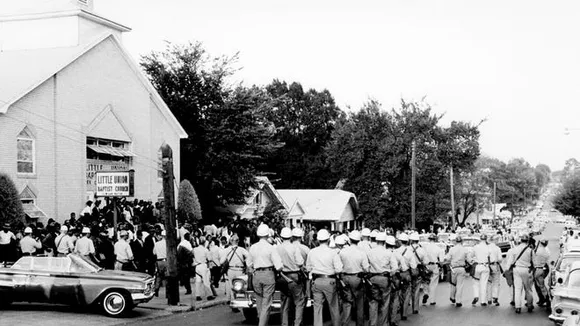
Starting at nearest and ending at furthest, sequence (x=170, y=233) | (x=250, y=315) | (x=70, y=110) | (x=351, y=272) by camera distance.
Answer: (x=351, y=272) → (x=250, y=315) → (x=170, y=233) → (x=70, y=110)

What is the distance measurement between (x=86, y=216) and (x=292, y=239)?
39.4ft

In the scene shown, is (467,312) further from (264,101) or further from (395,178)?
(395,178)

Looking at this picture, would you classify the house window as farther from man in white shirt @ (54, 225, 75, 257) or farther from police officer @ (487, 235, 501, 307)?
police officer @ (487, 235, 501, 307)

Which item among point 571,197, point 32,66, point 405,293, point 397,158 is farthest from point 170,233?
point 571,197

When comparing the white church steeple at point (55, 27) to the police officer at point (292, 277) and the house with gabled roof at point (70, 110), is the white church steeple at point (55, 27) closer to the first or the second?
the house with gabled roof at point (70, 110)

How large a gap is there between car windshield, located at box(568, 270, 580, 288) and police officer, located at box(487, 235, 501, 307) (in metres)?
5.10

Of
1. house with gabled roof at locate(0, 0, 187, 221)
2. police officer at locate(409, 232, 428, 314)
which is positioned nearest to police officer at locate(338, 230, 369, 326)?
police officer at locate(409, 232, 428, 314)

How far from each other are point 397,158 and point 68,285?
38454mm

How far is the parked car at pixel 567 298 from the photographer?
1233 cm

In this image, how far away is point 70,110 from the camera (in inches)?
1132

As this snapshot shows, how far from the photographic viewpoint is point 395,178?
53.2 meters

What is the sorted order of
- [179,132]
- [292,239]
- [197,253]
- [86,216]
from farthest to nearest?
[179,132], [86,216], [197,253], [292,239]

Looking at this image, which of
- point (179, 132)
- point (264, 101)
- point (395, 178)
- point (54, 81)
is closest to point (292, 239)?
point (54, 81)

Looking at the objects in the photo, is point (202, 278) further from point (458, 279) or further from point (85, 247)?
point (458, 279)
